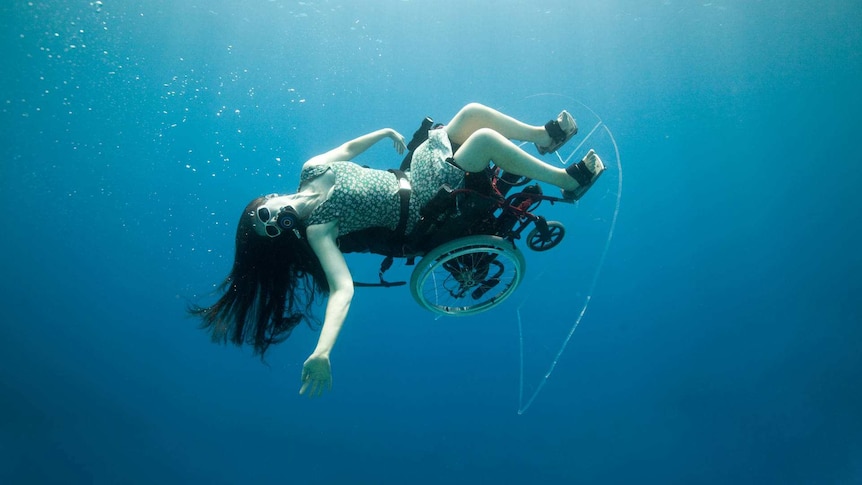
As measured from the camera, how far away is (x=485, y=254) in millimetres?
3287

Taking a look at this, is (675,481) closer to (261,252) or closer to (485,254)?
(485,254)

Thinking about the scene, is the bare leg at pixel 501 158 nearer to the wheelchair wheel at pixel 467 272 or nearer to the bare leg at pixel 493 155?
the bare leg at pixel 493 155

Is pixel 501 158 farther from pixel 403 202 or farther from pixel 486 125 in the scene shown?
pixel 403 202

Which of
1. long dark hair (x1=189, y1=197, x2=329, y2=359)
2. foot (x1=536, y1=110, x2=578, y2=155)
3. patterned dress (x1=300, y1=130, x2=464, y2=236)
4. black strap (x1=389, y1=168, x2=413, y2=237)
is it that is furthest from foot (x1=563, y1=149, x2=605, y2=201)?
long dark hair (x1=189, y1=197, x2=329, y2=359)

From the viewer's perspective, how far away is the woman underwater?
8.96ft

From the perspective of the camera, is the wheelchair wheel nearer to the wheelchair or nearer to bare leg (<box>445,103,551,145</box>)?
the wheelchair

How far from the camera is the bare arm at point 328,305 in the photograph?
2.30 meters

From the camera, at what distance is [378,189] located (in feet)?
9.84

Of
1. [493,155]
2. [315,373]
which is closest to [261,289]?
[315,373]

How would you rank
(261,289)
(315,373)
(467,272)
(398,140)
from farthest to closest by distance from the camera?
(398,140)
(467,272)
(261,289)
(315,373)

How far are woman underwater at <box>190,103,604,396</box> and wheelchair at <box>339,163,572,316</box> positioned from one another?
0.15 meters

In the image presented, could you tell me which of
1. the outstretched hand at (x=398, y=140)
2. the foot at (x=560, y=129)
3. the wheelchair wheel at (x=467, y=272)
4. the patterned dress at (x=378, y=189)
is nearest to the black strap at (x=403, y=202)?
the patterned dress at (x=378, y=189)

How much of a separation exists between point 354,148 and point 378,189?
2.35ft

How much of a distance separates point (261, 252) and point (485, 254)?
1758 mm
